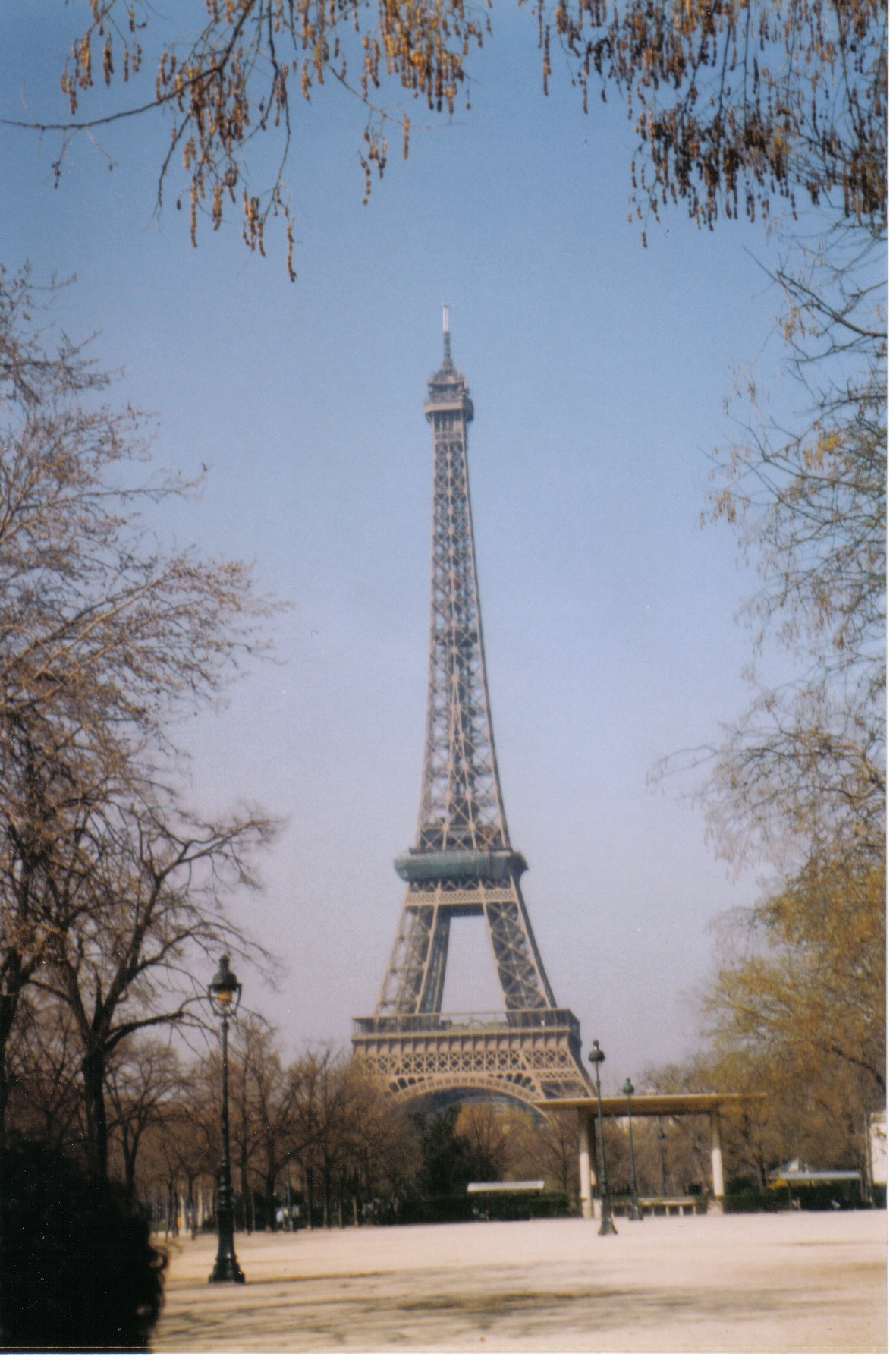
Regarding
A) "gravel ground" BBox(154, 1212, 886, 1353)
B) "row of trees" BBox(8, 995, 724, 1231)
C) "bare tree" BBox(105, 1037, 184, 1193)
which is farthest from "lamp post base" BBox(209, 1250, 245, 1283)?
"bare tree" BBox(105, 1037, 184, 1193)

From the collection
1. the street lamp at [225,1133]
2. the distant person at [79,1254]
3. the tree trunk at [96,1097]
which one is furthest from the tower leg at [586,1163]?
the distant person at [79,1254]

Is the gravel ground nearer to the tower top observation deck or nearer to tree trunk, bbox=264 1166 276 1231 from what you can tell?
tree trunk, bbox=264 1166 276 1231

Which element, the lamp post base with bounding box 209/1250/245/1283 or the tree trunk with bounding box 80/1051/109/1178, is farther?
the lamp post base with bounding box 209/1250/245/1283

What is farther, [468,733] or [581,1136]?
[468,733]

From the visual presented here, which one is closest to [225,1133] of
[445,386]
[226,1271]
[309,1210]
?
[226,1271]

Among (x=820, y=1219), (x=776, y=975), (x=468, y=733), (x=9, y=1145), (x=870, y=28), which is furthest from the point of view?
(x=468, y=733)

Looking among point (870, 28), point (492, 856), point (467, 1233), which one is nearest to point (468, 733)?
point (492, 856)

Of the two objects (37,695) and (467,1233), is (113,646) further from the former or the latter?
(467,1233)
